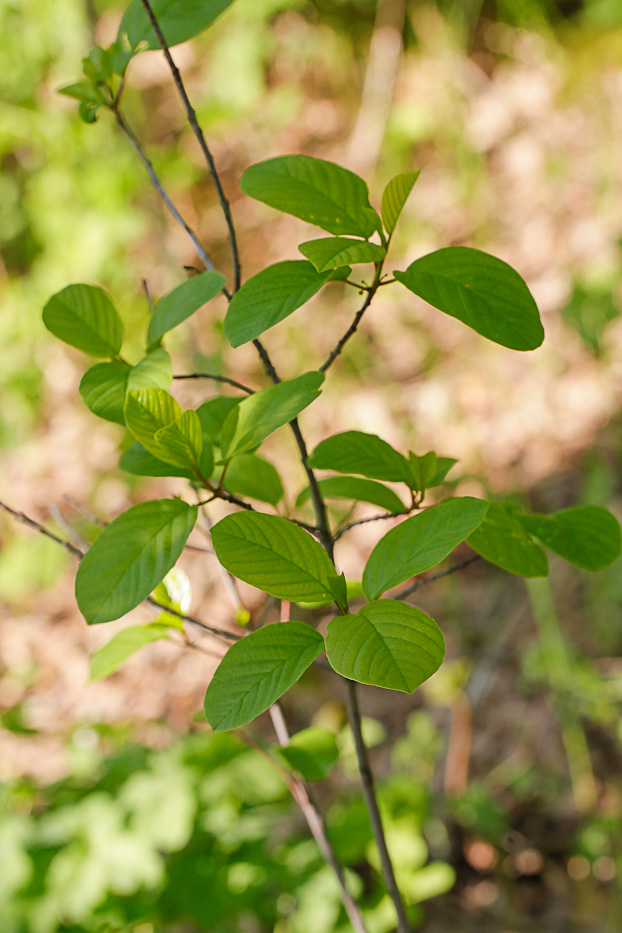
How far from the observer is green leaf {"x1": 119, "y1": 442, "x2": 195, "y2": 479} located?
0.53 metres

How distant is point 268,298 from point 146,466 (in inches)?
6.7

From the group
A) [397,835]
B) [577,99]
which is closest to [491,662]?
[397,835]

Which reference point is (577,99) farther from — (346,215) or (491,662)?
(346,215)

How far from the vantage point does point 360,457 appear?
0.56m

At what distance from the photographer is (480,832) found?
165 centimetres

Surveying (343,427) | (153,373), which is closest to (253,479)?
(153,373)

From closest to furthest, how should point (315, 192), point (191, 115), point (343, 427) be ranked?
point (315, 192) < point (191, 115) < point (343, 427)

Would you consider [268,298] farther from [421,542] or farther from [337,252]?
[421,542]

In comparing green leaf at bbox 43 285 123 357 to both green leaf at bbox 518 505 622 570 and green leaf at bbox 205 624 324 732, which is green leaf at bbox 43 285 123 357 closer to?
green leaf at bbox 205 624 324 732

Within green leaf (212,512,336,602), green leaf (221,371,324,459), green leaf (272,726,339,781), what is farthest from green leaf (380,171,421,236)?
green leaf (272,726,339,781)

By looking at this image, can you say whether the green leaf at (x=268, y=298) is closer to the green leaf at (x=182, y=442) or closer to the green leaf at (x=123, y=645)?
the green leaf at (x=182, y=442)

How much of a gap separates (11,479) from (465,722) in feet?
7.34

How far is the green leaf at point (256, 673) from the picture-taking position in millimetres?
427

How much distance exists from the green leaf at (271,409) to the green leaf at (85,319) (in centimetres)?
14
